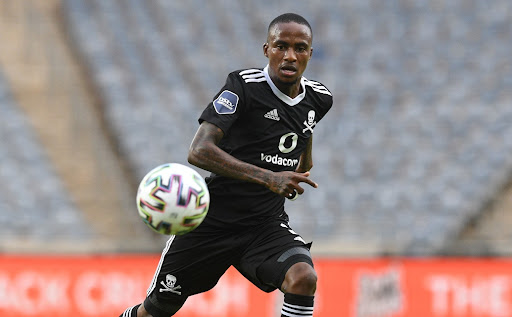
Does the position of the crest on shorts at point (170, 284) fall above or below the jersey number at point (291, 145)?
below

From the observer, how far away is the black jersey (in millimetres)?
6234

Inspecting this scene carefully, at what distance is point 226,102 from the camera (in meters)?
6.10

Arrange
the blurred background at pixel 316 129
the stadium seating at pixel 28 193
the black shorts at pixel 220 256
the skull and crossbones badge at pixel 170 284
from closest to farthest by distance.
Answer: the black shorts at pixel 220 256
the skull and crossbones badge at pixel 170 284
the stadium seating at pixel 28 193
the blurred background at pixel 316 129

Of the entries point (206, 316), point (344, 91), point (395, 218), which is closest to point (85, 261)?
point (206, 316)

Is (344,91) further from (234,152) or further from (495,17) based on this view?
(234,152)

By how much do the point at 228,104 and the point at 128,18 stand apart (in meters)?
10.6

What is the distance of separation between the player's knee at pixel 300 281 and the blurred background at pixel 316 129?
238 inches

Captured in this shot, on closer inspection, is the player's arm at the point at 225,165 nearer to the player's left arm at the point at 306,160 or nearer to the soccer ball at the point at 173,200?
the soccer ball at the point at 173,200

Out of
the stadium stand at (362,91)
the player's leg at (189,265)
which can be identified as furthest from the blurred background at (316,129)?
the player's leg at (189,265)

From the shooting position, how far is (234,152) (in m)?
6.34

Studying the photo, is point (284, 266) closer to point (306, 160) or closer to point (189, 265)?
point (189, 265)

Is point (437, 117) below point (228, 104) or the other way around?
the other way around

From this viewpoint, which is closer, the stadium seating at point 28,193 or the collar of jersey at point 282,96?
the collar of jersey at point 282,96

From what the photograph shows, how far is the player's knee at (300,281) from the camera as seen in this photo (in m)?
5.98
